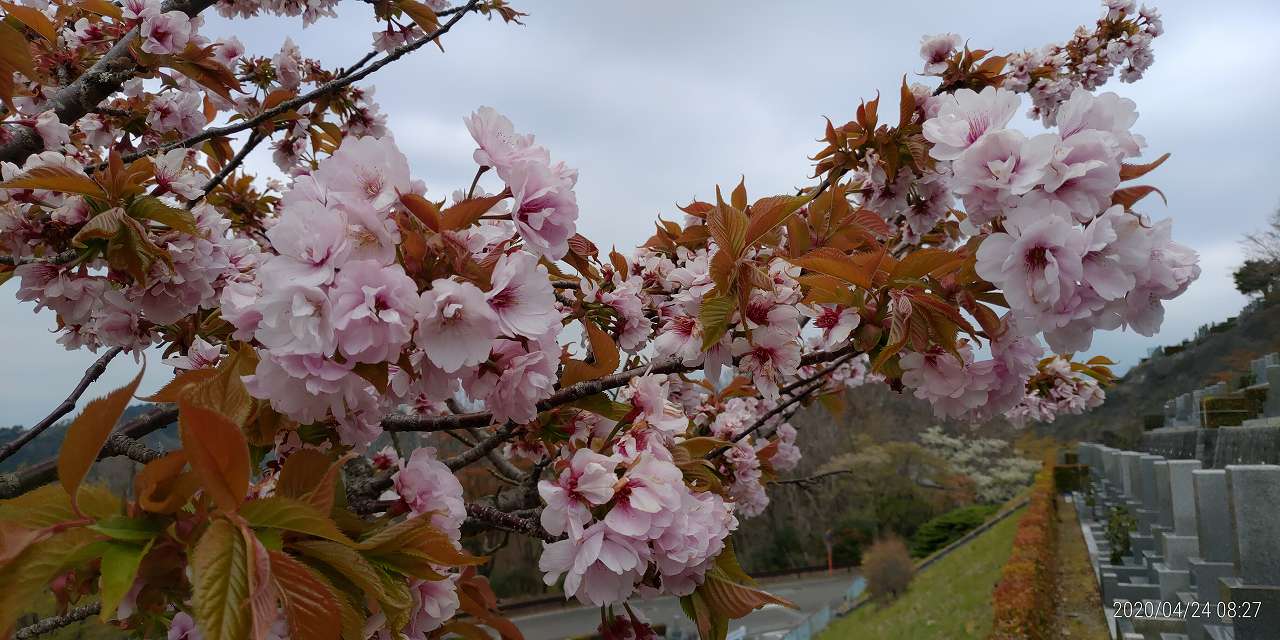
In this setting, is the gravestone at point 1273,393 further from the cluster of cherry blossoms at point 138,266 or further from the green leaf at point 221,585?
the green leaf at point 221,585

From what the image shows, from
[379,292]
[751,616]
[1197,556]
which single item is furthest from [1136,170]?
[751,616]

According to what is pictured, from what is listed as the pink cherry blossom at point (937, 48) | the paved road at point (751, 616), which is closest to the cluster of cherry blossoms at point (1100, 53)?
the pink cherry blossom at point (937, 48)

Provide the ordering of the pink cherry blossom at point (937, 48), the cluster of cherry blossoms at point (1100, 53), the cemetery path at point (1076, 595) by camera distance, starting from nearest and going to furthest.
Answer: the pink cherry blossom at point (937, 48) → the cluster of cherry blossoms at point (1100, 53) → the cemetery path at point (1076, 595)

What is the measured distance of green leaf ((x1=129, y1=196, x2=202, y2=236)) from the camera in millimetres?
1115

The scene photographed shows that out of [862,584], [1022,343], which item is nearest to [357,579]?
[1022,343]

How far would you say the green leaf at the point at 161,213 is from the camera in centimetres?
112

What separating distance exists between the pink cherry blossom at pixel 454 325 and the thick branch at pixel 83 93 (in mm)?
1305

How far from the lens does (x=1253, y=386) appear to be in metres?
11.7

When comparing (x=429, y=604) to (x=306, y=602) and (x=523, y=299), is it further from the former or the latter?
(x=523, y=299)

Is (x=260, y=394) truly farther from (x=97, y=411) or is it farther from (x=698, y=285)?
(x=698, y=285)

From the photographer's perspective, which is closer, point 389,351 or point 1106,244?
point 389,351

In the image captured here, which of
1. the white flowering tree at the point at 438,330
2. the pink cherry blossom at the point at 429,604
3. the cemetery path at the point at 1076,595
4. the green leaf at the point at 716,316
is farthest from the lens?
the cemetery path at the point at 1076,595

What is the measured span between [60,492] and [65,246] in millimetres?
921

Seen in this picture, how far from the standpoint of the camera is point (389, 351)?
679 mm
